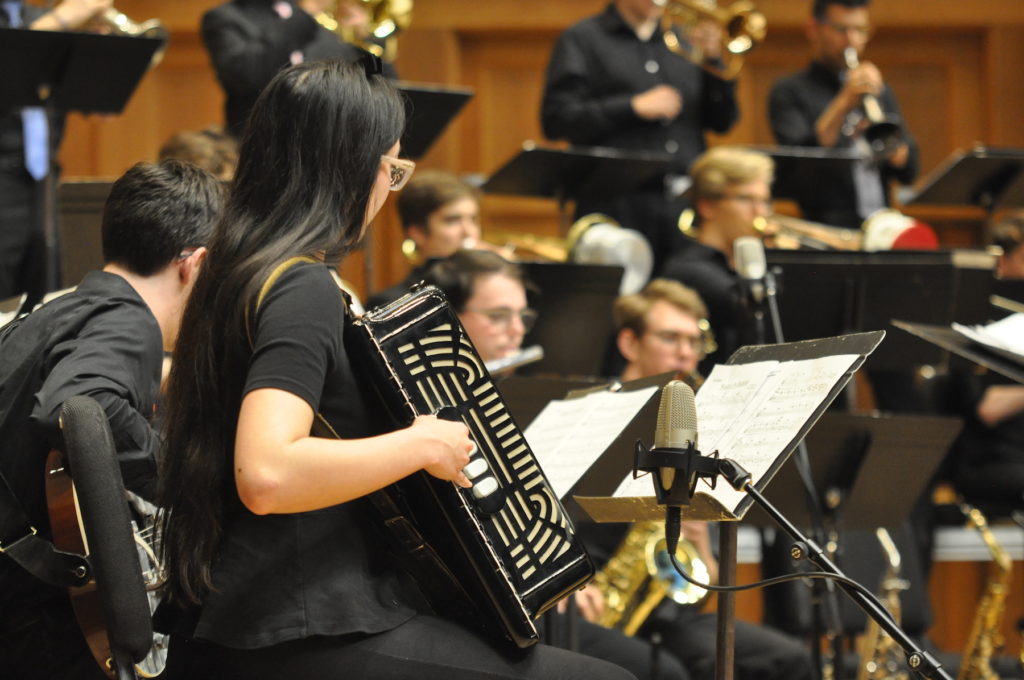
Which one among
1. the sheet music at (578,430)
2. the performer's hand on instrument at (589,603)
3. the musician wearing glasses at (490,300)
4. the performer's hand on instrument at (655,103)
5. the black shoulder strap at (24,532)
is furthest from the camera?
the performer's hand on instrument at (655,103)

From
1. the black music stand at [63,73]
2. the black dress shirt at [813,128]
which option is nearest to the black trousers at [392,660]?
the black music stand at [63,73]

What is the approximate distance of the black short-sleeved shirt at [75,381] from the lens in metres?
2.24

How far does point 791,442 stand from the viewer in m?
2.06

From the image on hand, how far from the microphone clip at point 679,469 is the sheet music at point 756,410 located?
10cm

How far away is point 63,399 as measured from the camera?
2168mm

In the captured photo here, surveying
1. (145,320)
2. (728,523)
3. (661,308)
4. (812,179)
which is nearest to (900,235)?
(812,179)

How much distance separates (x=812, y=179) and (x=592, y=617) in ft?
7.68

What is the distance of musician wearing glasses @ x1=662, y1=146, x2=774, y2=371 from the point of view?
4938 mm

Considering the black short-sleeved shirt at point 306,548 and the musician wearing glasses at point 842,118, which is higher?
the black short-sleeved shirt at point 306,548

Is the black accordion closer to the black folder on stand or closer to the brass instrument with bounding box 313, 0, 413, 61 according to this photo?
the black folder on stand

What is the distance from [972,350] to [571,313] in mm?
1779

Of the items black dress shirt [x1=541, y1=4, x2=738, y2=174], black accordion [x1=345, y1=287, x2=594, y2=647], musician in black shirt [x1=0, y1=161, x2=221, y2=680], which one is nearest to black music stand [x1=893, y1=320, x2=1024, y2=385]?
black accordion [x1=345, y1=287, x2=594, y2=647]

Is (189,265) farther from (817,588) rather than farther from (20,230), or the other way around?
(20,230)

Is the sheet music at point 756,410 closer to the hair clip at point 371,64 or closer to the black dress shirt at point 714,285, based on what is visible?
the hair clip at point 371,64
